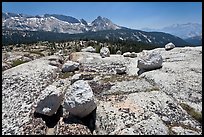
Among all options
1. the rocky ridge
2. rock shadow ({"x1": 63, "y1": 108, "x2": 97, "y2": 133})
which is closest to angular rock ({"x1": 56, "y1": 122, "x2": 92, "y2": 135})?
the rocky ridge

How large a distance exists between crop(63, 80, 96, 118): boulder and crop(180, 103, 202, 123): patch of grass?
39.8 feet

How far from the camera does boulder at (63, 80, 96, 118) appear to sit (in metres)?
32.9

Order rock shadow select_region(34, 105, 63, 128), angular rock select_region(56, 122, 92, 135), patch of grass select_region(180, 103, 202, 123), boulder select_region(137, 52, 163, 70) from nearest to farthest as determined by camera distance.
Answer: angular rock select_region(56, 122, 92, 135) → rock shadow select_region(34, 105, 63, 128) → patch of grass select_region(180, 103, 202, 123) → boulder select_region(137, 52, 163, 70)

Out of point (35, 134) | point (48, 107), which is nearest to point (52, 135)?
point (35, 134)

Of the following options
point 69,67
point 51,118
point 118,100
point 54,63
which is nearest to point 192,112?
point 118,100

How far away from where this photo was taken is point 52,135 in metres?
31.1

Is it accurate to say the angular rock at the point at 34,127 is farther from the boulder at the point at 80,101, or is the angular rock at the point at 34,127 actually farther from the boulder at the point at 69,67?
the boulder at the point at 69,67

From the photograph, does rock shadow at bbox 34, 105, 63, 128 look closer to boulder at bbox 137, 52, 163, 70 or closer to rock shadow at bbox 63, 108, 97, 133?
rock shadow at bbox 63, 108, 97, 133

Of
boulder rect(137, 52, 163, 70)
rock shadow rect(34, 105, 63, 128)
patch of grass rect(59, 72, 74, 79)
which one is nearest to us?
rock shadow rect(34, 105, 63, 128)

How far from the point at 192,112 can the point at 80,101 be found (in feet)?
47.6

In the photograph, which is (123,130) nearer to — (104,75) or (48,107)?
(48,107)

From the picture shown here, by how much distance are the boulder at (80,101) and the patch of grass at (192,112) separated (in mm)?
12123

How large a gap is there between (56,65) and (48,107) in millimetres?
22537

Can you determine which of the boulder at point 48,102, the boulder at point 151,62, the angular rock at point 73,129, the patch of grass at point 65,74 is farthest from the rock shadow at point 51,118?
the boulder at point 151,62
